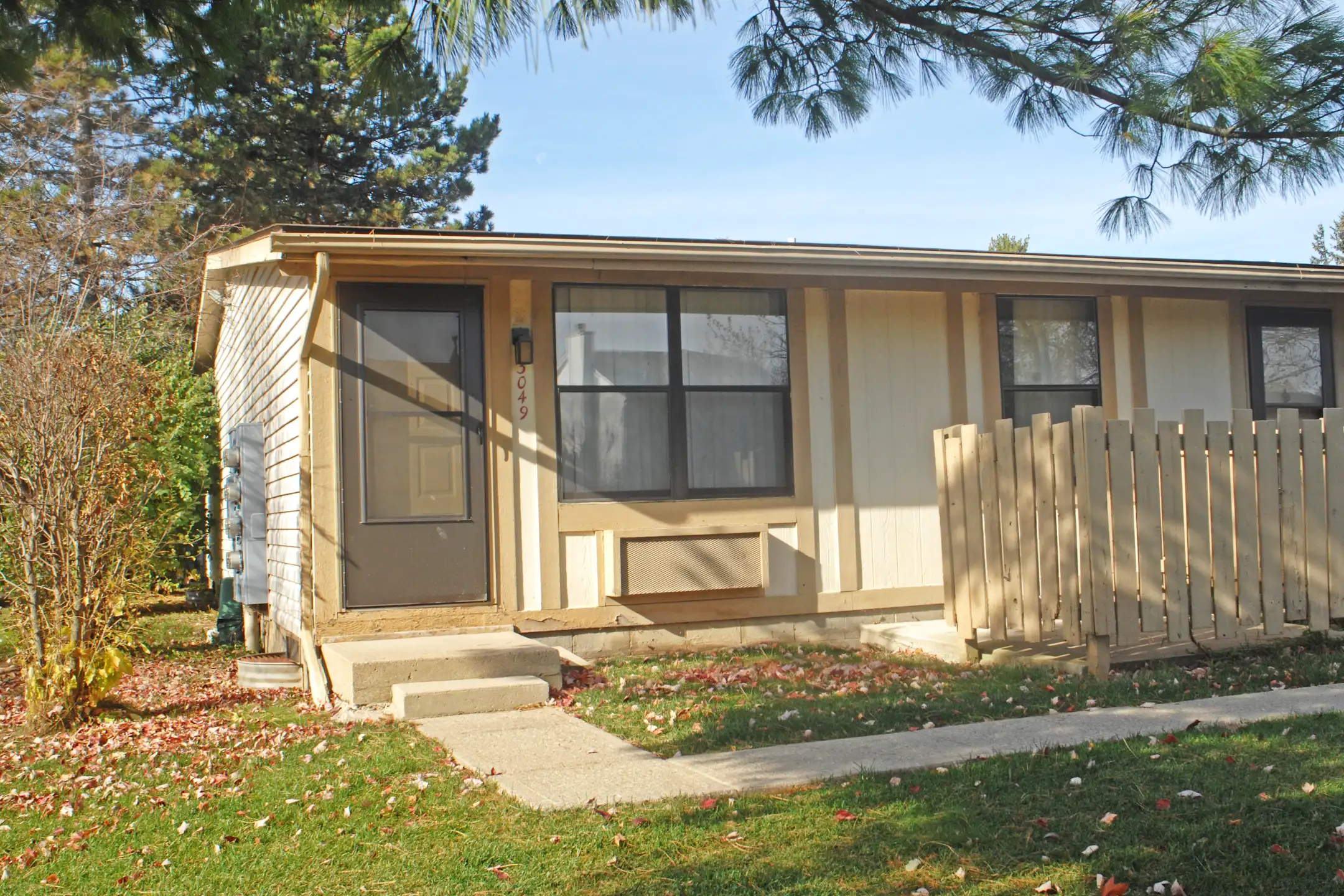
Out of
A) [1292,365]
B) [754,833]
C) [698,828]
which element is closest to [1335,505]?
[1292,365]

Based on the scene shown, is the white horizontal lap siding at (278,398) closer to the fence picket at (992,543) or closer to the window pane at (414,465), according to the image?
the window pane at (414,465)

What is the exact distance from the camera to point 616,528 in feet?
28.6

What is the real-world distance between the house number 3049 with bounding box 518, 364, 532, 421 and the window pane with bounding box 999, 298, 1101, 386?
4.10m

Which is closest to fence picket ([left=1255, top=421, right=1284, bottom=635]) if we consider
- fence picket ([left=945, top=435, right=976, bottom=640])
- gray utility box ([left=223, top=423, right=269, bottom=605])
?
fence picket ([left=945, top=435, right=976, bottom=640])

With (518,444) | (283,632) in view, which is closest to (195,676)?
(283,632)

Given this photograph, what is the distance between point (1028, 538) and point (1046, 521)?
22 cm

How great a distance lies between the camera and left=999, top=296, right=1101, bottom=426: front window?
10.0m

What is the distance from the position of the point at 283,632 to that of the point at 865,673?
513 cm

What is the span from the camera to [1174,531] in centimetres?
687

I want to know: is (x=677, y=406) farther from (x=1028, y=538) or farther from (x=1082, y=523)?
(x=1082, y=523)

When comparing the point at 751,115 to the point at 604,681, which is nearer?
the point at 751,115

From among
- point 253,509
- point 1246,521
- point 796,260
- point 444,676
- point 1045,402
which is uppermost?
point 796,260

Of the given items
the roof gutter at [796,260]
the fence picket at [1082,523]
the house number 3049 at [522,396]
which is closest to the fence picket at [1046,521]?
the fence picket at [1082,523]

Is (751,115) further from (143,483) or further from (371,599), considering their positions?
(143,483)
